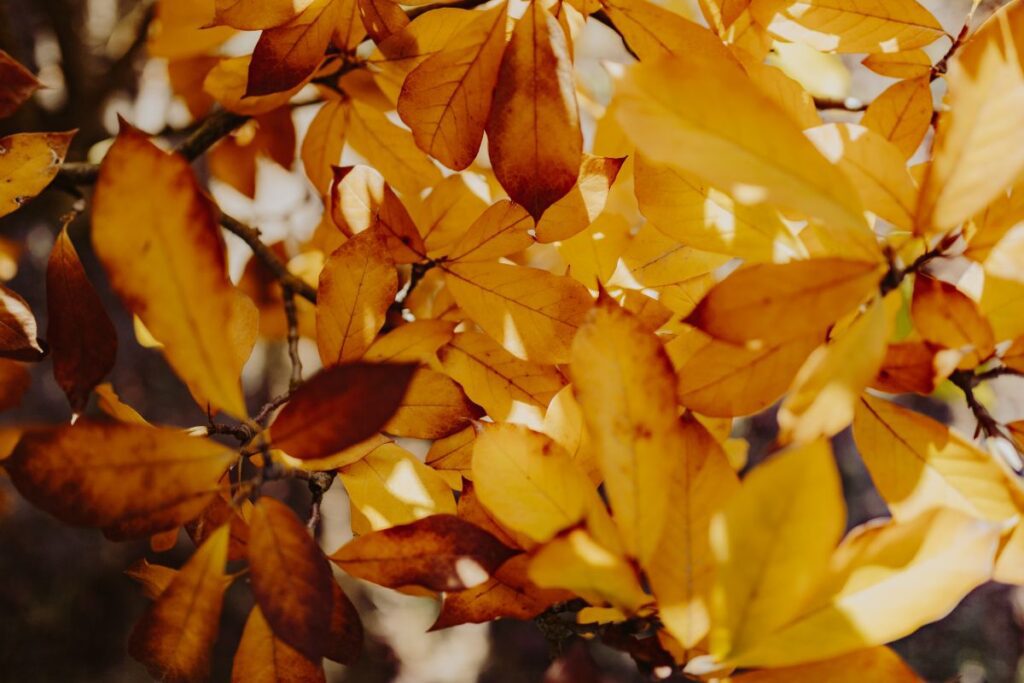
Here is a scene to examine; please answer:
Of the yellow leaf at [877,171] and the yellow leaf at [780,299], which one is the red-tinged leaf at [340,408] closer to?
the yellow leaf at [780,299]

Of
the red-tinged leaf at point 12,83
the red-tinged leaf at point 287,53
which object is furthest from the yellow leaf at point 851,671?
the red-tinged leaf at point 12,83

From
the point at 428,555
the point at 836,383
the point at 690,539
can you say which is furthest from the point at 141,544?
the point at 836,383

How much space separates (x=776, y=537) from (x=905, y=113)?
0.41 meters

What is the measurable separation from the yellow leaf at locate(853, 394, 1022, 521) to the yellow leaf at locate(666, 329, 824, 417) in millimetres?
98

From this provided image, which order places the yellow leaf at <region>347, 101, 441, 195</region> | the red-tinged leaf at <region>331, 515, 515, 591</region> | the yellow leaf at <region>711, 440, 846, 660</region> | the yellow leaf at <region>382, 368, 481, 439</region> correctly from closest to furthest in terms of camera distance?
the yellow leaf at <region>711, 440, 846, 660</region> → the red-tinged leaf at <region>331, 515, 515, 591</region> → the yellow leaf at <region>382, 368, 481, 439</region> → the yellow leaf at <region>347, 101, 441, 195</region>

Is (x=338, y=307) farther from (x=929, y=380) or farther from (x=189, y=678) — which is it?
(x=929, y=380)

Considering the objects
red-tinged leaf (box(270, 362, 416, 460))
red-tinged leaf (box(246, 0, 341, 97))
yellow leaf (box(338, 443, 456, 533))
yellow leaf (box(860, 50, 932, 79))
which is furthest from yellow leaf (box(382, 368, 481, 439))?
yellow leaf (box(860, 50, 932, 79))

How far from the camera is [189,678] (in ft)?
1.43

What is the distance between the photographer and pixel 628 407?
37cm

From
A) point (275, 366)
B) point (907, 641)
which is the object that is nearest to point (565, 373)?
point (275, 366)

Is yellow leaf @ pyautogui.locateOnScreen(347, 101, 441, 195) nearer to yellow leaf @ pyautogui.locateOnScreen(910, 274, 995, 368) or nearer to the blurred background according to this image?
yellow leaf @ pyautogui.locateOnScreen(910, 274, 995, 368)

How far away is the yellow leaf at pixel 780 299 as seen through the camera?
342 millimetres

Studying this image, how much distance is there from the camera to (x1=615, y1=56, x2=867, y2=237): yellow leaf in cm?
31

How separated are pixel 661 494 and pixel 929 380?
17 cm
